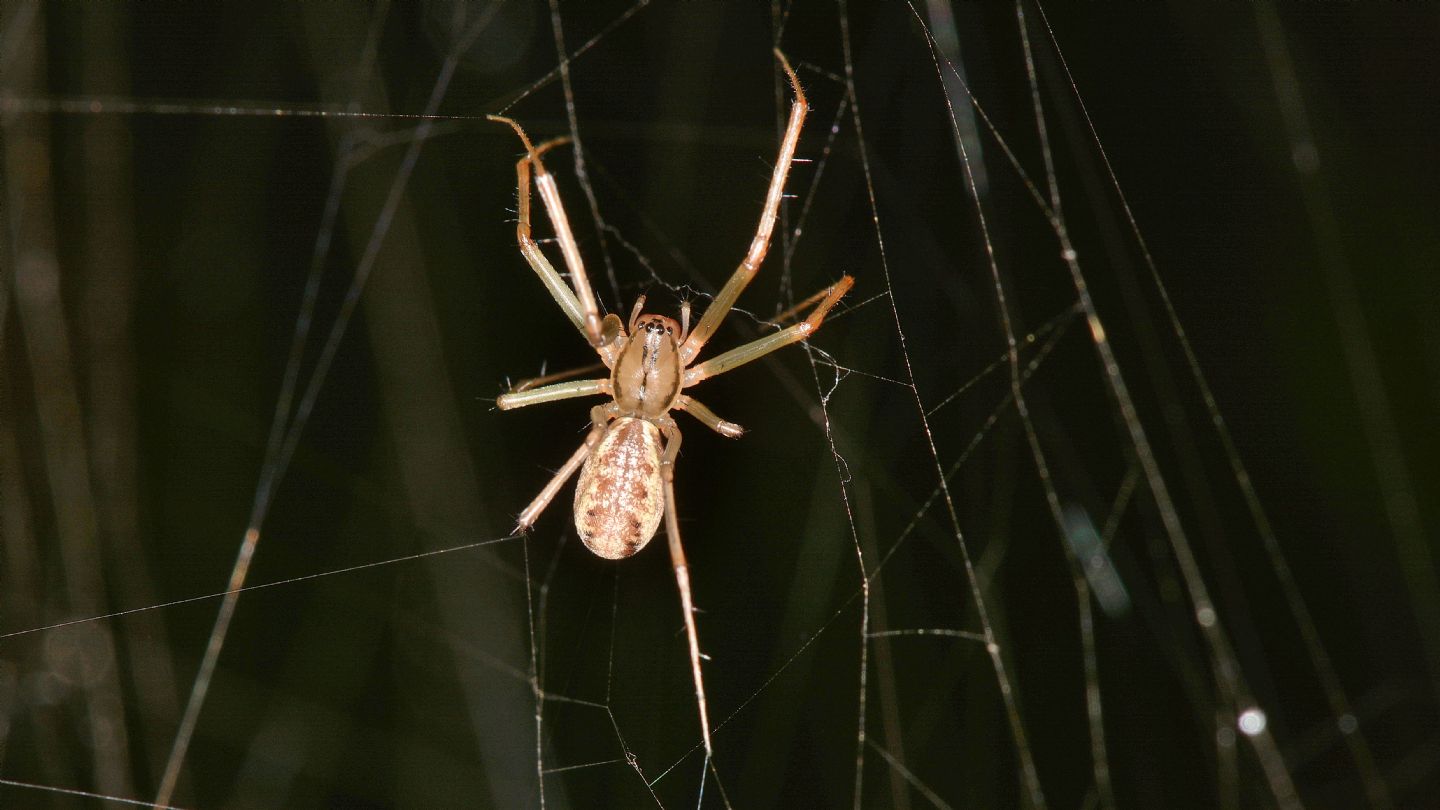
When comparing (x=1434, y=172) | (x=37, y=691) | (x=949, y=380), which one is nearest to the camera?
(x=1434, y=172)

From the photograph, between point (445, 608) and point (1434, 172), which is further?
point (445, 608)

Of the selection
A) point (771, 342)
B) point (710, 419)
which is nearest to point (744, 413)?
point (710, 419)

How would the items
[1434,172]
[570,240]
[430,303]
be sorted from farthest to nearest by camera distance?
[430,303]
[1434,172]
[570,240]

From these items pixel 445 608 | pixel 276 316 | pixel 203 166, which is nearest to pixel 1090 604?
pixel 445 608

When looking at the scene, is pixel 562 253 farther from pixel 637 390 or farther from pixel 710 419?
pixel 710 419

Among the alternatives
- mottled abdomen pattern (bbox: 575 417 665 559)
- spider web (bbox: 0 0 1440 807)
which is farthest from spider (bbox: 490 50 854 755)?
spider web (bbox: 0 0 1440 807)

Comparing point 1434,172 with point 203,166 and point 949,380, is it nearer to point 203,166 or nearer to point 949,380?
point 949,380
